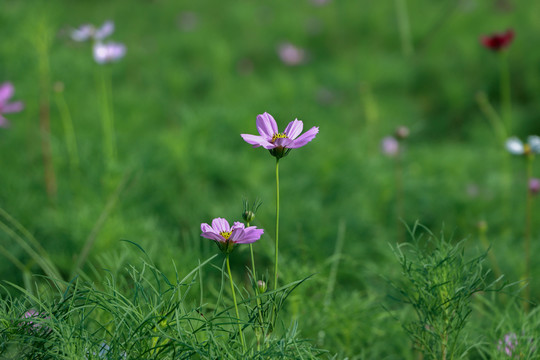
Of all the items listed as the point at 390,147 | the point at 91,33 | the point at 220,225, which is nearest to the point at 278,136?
the point at 220,225

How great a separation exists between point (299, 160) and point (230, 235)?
1.44 m

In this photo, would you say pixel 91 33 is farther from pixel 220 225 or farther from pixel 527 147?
pixel 527 147

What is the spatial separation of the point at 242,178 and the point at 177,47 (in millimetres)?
2326

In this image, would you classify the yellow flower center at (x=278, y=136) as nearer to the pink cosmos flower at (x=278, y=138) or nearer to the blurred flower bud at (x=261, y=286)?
the pink cosmos flower at (x=278, y=138)

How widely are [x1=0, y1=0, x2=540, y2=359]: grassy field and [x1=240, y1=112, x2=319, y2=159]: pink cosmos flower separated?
0.08 metres

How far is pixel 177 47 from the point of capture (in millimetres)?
3932

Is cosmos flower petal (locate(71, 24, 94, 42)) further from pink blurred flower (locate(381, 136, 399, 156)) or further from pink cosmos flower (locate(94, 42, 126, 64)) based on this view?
pink blurred flower (locate(381, 136, 399, 156))

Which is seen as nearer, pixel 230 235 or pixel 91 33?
pixel 230 235

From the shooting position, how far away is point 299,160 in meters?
2.09

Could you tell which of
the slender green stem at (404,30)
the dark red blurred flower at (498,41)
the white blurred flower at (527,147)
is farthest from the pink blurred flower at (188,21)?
the white blurred flower at (527,147)

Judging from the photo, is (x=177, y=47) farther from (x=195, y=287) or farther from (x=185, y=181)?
(x=195, y=287)

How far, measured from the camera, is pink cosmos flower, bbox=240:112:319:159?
675 mm

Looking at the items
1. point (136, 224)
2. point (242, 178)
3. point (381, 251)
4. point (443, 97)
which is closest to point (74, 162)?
point (136, 224)

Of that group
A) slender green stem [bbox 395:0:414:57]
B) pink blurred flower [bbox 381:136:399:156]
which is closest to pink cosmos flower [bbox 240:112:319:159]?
pink blurred flower [bbox 381:136:399:156]
